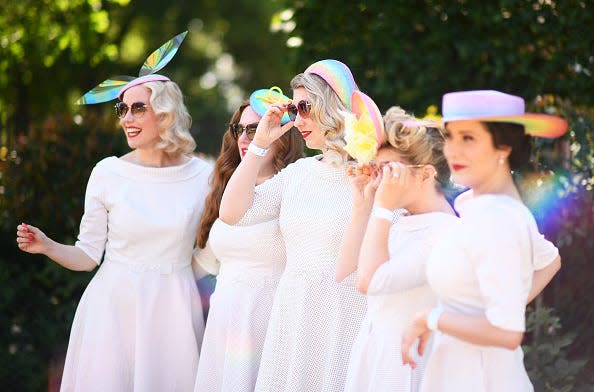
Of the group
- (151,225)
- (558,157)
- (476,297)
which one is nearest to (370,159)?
(476,297)

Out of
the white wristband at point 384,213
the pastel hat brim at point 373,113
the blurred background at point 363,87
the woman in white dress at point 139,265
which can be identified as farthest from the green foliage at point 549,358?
the white wristband at point 384,213

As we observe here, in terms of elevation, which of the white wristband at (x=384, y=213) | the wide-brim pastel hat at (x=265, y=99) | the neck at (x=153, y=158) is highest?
the white wristband at (x=384, y=213)

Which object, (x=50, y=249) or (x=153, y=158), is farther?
(x=153, y=158)

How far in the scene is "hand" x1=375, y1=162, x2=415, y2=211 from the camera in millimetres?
3746

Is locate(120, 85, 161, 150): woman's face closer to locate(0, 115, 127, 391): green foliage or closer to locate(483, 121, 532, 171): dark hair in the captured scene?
locate(0, 115, 127, 391): green foliage

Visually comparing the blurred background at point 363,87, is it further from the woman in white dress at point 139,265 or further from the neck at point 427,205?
the neck at point 427,205

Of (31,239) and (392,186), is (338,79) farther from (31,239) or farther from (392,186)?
(31,239)

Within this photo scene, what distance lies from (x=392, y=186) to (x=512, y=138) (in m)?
0.52

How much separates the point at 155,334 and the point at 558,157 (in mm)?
2878

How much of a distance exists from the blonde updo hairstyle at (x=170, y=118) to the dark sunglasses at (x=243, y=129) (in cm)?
28

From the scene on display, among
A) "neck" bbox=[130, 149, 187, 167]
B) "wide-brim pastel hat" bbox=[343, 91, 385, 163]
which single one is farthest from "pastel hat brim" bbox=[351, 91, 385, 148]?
"neck" bbox=[130, 149, 187, 167]

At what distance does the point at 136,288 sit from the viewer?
5539mm

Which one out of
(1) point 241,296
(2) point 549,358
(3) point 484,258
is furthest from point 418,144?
(2) point 549,358

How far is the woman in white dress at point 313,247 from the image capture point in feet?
15.3
